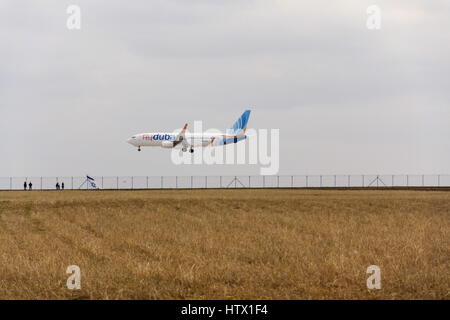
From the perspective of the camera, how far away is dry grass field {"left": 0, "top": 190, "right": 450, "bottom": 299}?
18719mm

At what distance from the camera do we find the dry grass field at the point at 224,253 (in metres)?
18.7

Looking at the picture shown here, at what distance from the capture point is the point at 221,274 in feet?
67.6

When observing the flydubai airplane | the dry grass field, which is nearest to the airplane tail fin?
the flydubai airplane

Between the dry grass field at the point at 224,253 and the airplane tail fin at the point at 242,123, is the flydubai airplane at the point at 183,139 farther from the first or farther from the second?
the dry grass field at the point at 224,253

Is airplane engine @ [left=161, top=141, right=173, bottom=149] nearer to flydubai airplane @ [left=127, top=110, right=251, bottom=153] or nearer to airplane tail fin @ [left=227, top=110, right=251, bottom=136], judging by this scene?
flydubai airplane @ [left=127, top=110, right=251, bottom=153]

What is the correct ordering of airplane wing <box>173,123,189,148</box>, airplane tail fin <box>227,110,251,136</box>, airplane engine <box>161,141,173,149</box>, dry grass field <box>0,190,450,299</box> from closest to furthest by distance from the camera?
dry grass field <box>0,190,450,299</box> → airplane engine <box>161,141,173,149</box> → airplane wing <box>173,123,189,148</box> → airplane tail fin <box>227,110,251,136</box>

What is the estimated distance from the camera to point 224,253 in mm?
26141

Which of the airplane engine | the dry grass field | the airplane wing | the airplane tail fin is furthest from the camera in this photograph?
the airplane tail fin

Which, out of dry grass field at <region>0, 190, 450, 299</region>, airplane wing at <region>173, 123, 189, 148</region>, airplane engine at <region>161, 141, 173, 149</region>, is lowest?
dry grass field at <region>0, 190, 450, 299</region>

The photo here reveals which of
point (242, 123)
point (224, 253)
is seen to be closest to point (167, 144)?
point (242, 123)

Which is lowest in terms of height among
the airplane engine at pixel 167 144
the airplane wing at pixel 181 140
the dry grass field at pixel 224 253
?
the dry grass field at pixel 224 253

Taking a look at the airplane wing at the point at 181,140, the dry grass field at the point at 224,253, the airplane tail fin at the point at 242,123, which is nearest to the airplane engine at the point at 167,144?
the airplane wing at the point at 181,140

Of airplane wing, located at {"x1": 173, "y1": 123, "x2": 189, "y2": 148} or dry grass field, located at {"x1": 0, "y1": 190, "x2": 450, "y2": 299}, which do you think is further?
airplane wing, located at {"x1": 173, "y1": 123, "x2": 189, "y2": 148}

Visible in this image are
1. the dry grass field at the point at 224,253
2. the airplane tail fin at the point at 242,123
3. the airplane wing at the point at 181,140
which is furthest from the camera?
the airplane tail fin at the point at 242,123
